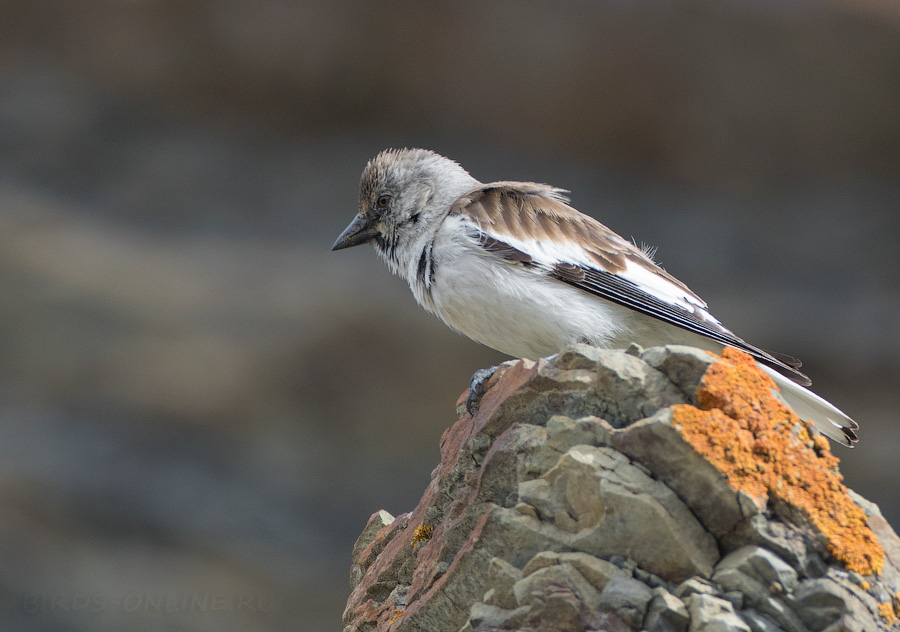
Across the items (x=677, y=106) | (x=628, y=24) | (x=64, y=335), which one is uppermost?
(x=628, y=24)

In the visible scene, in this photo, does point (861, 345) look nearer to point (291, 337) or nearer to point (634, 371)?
point (291, 337)

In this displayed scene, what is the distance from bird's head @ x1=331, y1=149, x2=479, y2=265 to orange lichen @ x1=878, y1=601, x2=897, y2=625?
9.31 ft

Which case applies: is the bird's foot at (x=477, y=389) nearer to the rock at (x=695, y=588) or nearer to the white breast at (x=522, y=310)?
the white breast at (x=522, y=310)

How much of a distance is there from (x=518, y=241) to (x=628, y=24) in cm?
665

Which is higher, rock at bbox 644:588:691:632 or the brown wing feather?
the brown wing feather

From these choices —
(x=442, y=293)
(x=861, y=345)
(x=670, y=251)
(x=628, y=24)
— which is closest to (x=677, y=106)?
(x=628, y=24)

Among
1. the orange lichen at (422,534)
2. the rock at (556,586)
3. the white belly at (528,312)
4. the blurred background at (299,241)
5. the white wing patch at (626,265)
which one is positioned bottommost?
the rock at (556,586)

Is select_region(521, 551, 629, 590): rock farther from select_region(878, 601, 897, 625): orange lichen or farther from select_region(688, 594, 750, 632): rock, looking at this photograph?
select_region(878, 601, 897, 625): orange lichen

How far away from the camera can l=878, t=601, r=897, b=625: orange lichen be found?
7.88 feet

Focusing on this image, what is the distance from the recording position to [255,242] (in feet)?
34.9

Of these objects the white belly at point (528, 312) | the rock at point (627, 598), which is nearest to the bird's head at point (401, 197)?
the white belly at point (528, 312)

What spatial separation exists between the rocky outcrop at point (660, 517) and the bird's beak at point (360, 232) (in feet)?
6.98

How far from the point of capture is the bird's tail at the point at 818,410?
3479 millimetres

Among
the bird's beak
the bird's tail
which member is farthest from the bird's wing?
the bird's beak
